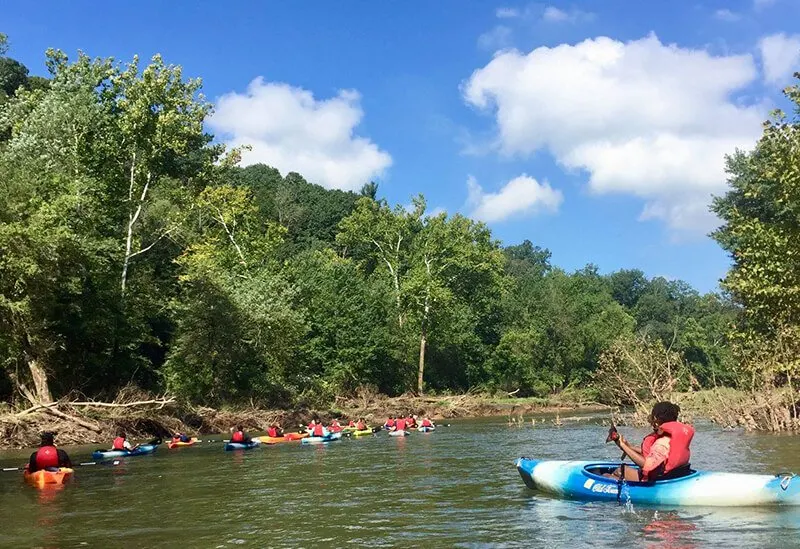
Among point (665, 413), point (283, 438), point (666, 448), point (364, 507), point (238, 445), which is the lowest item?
point (364, 507)

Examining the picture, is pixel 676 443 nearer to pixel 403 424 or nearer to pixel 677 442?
pixel 677 442

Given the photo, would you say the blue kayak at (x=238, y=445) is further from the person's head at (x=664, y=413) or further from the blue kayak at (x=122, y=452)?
the person's head at (x=664, y=413)

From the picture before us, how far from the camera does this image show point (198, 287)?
Answer: 34.3 m

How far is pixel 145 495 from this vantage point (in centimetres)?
1459

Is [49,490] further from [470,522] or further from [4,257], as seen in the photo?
[4,257]

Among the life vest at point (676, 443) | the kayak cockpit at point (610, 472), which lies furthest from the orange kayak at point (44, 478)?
the life vest at point (676, 443)

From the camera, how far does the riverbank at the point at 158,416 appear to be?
24.9m

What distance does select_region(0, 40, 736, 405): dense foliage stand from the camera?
91.9 ft

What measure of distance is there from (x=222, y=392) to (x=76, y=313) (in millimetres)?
7678

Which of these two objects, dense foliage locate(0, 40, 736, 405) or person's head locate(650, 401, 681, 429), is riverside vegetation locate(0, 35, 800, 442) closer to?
dense foliage locate(0, 40, 736, 405)

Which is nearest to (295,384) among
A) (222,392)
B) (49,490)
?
(222,392)

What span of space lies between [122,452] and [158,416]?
21.0 ft

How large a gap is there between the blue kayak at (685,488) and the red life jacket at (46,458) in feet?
34.1

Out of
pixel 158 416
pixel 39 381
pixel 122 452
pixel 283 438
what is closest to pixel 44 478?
pixel 122 452
